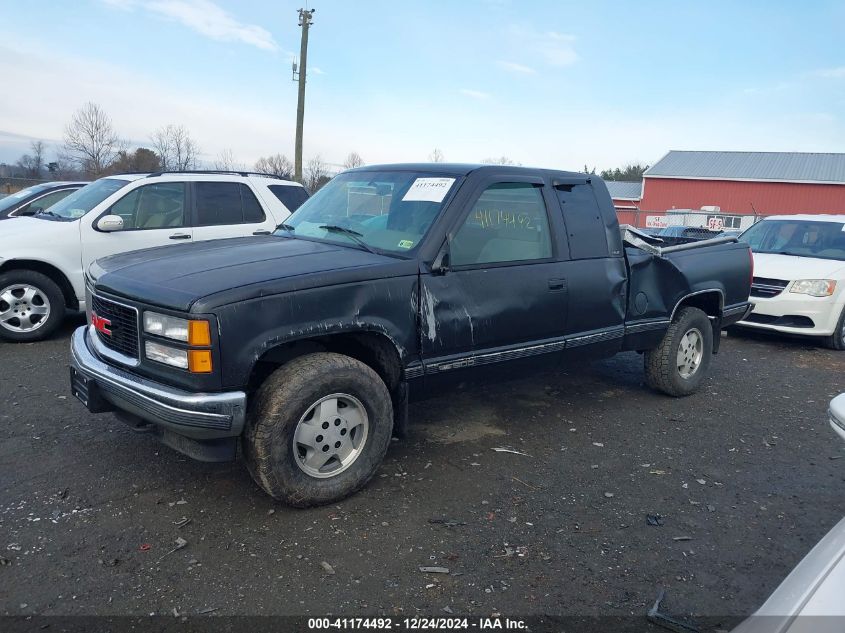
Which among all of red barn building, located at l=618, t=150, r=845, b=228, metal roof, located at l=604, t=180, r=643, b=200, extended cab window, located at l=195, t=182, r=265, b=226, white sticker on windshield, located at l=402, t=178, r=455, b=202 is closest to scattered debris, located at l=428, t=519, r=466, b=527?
white sticker on windshield, located at l=402, t=178, r=455, b=202

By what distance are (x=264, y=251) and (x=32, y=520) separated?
1871 millimetres

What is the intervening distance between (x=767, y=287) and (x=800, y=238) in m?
1.44

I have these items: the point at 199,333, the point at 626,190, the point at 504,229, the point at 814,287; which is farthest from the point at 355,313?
the point at 626,190

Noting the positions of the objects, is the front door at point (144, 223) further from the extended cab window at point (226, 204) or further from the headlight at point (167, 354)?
the headlight at point (167, 354)

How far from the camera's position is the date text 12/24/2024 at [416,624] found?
262 centimetres

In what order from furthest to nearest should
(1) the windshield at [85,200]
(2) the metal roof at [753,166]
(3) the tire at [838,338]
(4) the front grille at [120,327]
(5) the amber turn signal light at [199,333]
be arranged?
1. (2) the metal roof at [753,166]
2. (3) the tire at [838,338]
3. (1) the windshield at [85,200]
4. (4) the front grille at [120,327]
5. (5) the amber turn signal light at [199,333]

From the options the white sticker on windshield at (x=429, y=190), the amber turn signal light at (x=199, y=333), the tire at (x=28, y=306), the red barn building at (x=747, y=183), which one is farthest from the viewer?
the red barn building at (x=747, y=183)

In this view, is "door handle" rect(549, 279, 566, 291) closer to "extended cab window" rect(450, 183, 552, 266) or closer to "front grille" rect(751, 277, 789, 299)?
"extended cab window" rect(450, 183, 552, 266)

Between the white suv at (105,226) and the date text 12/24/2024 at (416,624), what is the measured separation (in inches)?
217

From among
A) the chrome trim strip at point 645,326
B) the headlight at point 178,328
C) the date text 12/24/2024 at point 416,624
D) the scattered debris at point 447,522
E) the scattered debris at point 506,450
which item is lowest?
the date text 12/24/2024 at point 416,624

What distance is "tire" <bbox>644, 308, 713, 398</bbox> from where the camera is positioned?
18.1 ft

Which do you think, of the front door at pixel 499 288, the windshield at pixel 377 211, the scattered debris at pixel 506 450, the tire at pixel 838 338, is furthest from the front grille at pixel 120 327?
the tire at pixel 838 338

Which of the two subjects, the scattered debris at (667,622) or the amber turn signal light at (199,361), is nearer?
the scattered debris at (667,622)

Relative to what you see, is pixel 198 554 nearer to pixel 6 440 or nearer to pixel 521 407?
pixel 6 440
